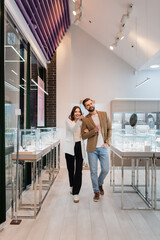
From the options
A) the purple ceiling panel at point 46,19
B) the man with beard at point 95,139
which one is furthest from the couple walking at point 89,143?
the purple ceiling panel at point 46,19

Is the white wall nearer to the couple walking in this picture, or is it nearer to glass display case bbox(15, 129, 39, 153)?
the couple walking

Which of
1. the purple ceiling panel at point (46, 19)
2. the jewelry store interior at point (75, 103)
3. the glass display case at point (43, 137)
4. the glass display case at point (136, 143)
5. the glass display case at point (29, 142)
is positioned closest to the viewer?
the jewelry store interior at point (75, 103)

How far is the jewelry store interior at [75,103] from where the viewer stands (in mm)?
2730

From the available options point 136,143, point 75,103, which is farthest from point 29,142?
point 75,103

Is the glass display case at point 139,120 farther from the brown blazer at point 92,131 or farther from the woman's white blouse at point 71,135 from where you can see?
the woman's white blouse at point 71,135

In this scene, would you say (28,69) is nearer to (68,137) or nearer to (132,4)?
(68,137)

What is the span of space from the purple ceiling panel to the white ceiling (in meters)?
0.57

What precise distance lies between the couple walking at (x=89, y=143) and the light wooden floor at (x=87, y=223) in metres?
0.30

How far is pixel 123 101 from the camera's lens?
256 inches

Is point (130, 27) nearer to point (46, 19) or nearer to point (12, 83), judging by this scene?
point (46, 19)

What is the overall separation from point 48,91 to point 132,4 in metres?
3.53

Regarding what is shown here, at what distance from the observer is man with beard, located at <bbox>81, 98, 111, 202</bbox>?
3.53 metres

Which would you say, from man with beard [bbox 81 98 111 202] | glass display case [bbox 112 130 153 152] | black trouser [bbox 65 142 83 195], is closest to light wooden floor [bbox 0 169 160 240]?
black trouser [bbox 65 142 83 195]

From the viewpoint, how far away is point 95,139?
3533mm
